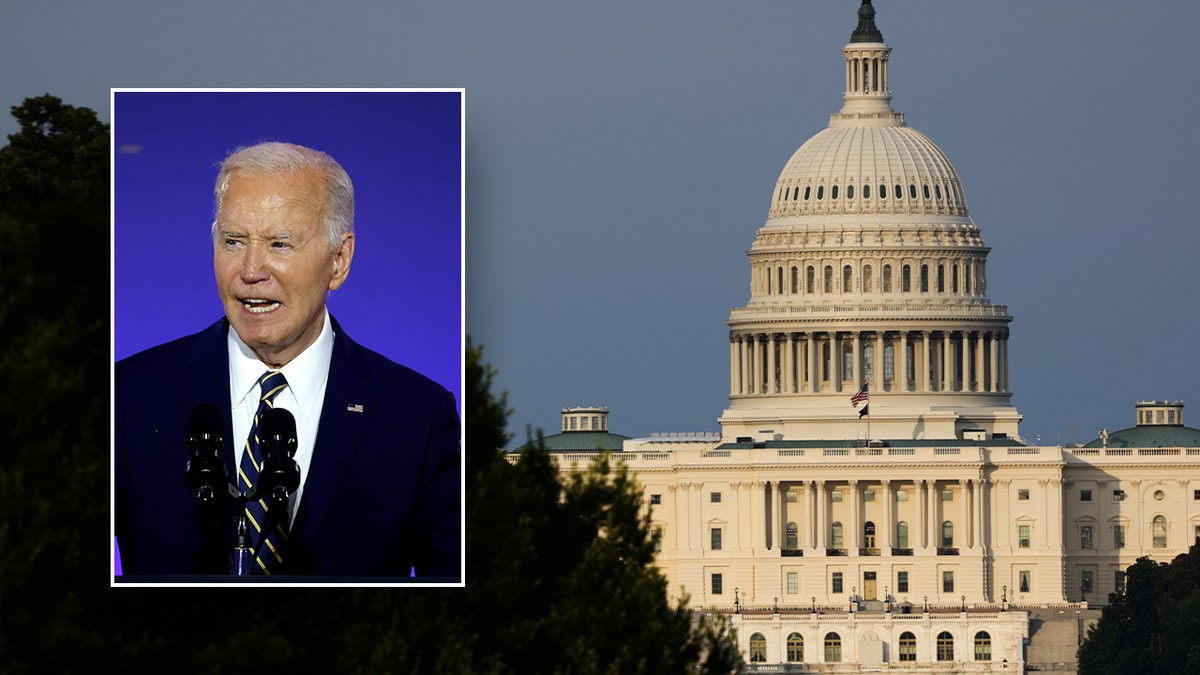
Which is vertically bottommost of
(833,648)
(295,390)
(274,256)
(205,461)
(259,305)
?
(833,648)

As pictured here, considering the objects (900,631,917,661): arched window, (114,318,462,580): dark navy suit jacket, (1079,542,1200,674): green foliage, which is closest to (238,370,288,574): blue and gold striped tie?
(114,318,462,580): dark navy suit jacket

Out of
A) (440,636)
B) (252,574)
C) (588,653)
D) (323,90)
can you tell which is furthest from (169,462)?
(588,653)

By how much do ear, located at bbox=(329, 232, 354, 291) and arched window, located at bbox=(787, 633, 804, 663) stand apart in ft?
456

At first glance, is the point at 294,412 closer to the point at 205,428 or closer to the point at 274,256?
the point at 205,428

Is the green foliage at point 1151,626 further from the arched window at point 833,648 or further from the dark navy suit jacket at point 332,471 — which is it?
the dark navy suit jacket at point 332,471

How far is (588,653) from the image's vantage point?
6412 cm

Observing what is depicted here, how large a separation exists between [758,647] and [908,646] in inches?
283

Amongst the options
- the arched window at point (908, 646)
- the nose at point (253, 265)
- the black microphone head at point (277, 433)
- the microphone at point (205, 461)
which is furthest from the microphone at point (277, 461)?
the arched window at point (908, 646)

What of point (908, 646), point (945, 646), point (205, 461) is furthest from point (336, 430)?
point (945, 646)

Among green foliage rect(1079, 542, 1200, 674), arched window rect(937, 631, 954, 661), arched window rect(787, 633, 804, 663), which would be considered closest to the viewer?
green foliage rect(1079, 542, 1200, 674)

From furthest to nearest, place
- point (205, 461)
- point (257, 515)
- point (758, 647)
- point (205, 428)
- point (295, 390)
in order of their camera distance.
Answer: point (758, 647) → point (295, 390) → point (205, 428) → point (257, 515) → point (205, 461)

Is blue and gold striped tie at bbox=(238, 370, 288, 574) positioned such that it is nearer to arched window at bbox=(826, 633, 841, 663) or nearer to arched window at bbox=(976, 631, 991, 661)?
arched window at bbox=(826, 633, 841, 663)

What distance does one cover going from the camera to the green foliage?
169750mm

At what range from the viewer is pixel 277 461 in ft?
168
